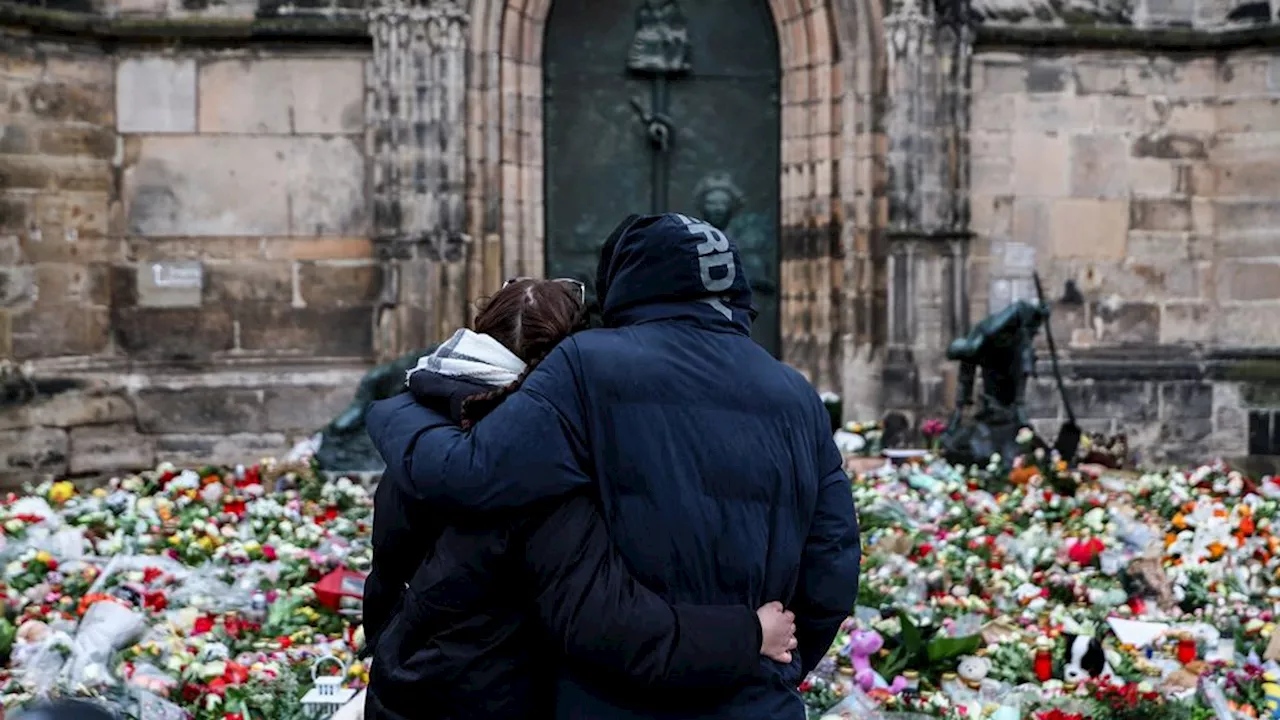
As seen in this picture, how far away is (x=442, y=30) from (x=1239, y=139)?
5.51 m

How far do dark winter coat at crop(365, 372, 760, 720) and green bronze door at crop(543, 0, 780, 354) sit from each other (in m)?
8.37

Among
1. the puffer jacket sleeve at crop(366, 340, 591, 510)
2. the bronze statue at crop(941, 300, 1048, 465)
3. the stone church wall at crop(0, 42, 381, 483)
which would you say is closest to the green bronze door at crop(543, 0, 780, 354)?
the stone church wall at crop(0, 42, 381, 483)

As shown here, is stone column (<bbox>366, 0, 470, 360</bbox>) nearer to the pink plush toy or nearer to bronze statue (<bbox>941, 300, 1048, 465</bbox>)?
bronze statue (<bbox>941, 300, 1048, 465</bbox>)

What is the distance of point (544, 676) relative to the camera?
2893mm

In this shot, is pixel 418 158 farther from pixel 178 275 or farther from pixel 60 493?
pixel 60 493

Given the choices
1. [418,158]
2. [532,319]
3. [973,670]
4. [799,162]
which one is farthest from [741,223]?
[532,319]

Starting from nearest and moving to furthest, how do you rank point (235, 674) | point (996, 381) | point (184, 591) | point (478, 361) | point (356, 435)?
1. point (478, 361)
2. point (235, 674)
3. point (184, 591)
4. point (356, 435)
5. point (996, 381)

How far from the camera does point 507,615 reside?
112 inches

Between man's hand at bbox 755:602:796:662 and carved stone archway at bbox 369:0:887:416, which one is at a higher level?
carved stone archway at bbox 369:0:887:416

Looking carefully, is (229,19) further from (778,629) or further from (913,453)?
(778,629)

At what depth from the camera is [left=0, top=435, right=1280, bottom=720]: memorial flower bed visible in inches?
201

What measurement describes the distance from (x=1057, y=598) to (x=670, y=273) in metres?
4.33

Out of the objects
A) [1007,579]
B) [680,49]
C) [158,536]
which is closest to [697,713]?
[1007,579]

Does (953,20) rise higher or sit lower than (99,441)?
higher
